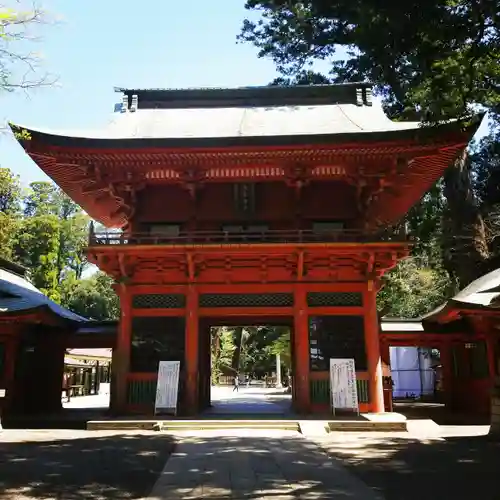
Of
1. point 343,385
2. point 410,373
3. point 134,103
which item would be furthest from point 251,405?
point 134,103

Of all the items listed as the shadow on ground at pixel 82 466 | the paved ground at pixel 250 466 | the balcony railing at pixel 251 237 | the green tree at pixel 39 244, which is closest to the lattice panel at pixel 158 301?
the balcony railing at pixel 251 237

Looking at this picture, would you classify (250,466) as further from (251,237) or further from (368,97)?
→ (368,97)

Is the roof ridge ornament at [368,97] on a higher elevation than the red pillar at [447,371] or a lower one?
higher

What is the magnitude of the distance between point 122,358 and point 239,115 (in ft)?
32.2

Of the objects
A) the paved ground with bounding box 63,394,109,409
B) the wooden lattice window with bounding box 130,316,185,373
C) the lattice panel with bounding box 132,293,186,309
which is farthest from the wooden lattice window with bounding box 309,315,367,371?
the paved ground with bounding box 63,394,109,409

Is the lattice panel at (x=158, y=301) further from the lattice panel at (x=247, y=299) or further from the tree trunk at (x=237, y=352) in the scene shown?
the tree trunk at (x=237, y=352)

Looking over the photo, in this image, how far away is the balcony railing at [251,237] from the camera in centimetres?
1378

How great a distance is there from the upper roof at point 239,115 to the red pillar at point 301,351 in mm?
4672

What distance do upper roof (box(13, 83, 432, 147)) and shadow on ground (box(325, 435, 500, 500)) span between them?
8017 mm

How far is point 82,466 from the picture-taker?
25.4 ft

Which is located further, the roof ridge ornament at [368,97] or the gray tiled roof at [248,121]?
the roof ridge ornament at [368,97]

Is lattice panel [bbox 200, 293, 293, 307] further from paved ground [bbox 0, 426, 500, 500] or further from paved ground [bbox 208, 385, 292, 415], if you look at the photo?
paved ground [bbox 0, 426, 500, 500]

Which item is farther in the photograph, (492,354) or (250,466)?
(492,354)

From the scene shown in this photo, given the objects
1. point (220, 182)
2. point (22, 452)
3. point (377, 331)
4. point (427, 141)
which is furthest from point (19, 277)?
point (427, 141)
